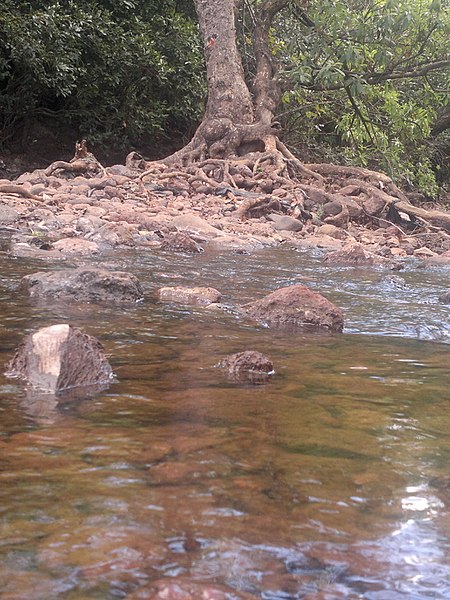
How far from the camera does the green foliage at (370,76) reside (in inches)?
462

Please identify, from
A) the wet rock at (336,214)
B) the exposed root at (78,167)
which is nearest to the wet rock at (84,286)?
the wet rock at (336,214)

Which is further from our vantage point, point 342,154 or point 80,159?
point 342,154

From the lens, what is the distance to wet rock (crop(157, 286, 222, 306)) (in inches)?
187

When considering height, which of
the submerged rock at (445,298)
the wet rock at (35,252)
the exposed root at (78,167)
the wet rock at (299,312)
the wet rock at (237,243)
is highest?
the exposed root at (78,167)

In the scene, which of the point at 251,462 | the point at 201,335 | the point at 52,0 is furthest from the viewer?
the point at 52,0

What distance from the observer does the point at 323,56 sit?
12.6 m

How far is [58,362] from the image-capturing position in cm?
270

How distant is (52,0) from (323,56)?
15.7 feet

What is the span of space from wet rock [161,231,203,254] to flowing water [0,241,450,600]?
149 inches

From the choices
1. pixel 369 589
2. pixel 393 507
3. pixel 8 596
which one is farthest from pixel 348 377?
pixel 8 596

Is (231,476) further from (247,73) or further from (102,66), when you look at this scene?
(247,73)

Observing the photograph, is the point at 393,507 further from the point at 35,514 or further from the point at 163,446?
the point at 35,514

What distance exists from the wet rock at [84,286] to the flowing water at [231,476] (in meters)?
0.92

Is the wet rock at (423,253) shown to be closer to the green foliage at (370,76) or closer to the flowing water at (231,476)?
the green foliage at (370,76)
